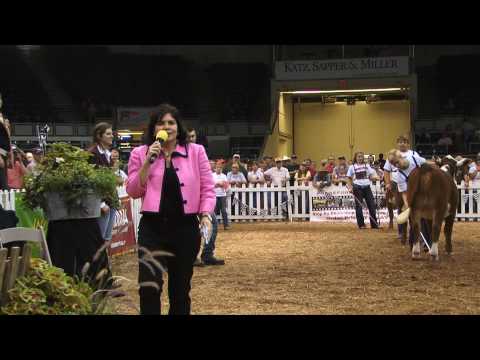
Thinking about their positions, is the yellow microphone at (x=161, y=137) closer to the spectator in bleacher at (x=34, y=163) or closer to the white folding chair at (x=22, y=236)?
the white folding chair at (x=22, y=236)

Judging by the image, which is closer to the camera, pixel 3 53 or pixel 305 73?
pixel 305 73

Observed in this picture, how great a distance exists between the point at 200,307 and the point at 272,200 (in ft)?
46.3

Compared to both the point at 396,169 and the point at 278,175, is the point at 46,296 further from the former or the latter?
the point at 278,175

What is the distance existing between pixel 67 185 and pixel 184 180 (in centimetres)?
183

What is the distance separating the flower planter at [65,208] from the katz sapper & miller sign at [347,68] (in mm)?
26679

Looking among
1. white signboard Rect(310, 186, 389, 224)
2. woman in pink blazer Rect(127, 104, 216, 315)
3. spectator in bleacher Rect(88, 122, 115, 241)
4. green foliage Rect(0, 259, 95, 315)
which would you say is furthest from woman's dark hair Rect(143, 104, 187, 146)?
white signboard Rect(310, 186, 389, 224)

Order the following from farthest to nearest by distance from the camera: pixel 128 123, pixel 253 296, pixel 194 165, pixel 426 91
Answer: pixel 426 91, pixel 128 123, pixel 253 296, pixel 194 165

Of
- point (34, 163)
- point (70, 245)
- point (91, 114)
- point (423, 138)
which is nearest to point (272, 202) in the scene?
point (34, 163)

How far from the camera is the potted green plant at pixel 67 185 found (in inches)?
233

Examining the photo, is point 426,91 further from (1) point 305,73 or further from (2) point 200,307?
(2) point 200,307

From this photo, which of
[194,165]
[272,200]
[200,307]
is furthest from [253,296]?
[272,200]

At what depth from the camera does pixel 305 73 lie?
105 feet

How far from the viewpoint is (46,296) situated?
339 centimetres
